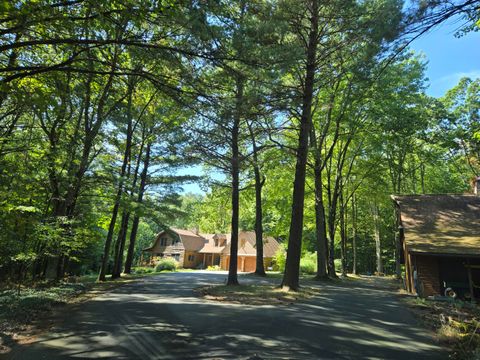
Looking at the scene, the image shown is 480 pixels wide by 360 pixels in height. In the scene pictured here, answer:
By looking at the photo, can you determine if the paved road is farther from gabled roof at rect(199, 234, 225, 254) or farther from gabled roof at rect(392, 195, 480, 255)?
gabled roof at rect(199, 234, 225, 254)

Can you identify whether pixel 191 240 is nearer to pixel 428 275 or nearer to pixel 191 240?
pixel 191 240

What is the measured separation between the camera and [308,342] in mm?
6211

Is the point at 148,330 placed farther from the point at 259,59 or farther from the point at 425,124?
the point at 425,124

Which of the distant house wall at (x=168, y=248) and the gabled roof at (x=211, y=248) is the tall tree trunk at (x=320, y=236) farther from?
the distant house wall at (x=168, y=248)

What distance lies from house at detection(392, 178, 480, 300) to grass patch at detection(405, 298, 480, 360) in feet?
8.76

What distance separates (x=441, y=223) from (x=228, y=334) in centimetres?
1455

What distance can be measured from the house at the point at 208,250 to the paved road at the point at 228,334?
35.3 metres

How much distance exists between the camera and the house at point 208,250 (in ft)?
146

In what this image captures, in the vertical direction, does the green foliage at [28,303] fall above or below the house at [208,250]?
below

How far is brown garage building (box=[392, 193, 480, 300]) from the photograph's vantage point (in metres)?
14.0

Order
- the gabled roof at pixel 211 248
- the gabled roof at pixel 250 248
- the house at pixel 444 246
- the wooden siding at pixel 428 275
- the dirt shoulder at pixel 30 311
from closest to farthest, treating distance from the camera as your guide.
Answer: the dirt shoulder at pixel 30 311 → the house at pixel 444 246 → the wooden siding at pixel 428 275 → the gabled roof at pixel 250 248 → the gabled roof at pixel 211 248

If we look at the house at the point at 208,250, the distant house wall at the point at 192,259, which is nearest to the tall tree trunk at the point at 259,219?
the house at the point at 208,250

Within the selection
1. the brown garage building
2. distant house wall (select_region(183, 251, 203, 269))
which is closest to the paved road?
the brown garage building

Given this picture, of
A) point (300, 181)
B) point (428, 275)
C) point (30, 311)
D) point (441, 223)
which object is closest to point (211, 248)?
point (441, 223)
